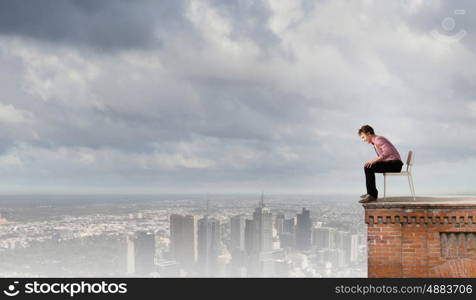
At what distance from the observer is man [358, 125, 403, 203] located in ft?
34.6

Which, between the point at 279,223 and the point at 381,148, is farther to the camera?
the point at 279,223

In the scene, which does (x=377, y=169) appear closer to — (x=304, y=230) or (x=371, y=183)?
(x=371, y=183)

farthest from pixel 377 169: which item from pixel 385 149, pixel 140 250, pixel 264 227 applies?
pixel 140 250

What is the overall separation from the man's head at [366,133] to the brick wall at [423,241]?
142 cm

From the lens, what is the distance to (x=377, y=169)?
1061 centimetres

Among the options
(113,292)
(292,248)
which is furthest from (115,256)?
(113,292)

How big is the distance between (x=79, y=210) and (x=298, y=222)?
120 ft

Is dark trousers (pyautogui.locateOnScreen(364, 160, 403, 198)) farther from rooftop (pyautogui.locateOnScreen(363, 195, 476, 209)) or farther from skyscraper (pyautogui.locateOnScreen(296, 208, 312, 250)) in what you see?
skyscraper (pyautogui.locateOnScreen(296, 208, 312, 250))

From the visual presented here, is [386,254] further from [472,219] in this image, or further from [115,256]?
[115,256]

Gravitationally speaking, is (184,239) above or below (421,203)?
below

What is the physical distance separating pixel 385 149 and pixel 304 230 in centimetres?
3895

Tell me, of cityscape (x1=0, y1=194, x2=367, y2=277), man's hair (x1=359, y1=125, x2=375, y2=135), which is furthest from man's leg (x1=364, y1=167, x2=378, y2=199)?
cityscape (x1=0, y1=194, x2=367, y2=277)

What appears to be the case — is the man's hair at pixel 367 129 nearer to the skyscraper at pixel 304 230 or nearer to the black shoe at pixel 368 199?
the black shoe at pixel 368 199

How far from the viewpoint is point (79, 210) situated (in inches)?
2835
